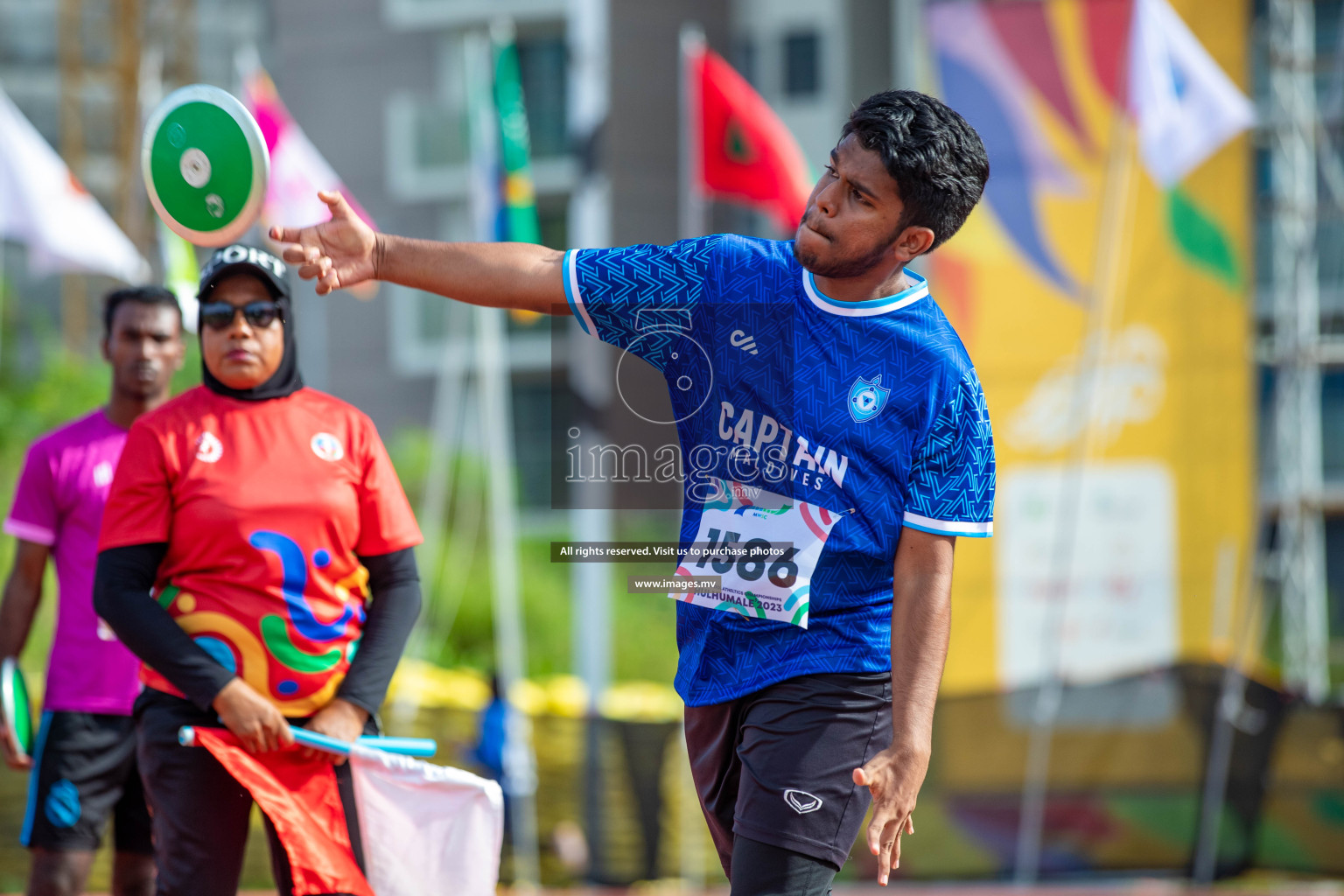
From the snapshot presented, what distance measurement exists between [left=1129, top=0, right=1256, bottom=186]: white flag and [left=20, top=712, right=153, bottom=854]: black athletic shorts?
7.47 m

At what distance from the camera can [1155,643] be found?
406 inches

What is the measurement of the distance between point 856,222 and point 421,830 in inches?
65.3

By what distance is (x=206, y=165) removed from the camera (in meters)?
2.89

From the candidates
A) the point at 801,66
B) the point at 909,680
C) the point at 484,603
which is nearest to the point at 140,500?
the point at 909,680

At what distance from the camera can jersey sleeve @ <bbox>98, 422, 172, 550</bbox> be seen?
3076 mm

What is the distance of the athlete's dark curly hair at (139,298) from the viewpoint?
14.0 ft

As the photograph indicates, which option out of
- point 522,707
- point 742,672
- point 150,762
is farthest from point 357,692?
point 522,707

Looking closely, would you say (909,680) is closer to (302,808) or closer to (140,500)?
(302,808)

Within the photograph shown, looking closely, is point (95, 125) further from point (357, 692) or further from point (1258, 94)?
point (357, 692)

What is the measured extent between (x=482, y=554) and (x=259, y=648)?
1914cm

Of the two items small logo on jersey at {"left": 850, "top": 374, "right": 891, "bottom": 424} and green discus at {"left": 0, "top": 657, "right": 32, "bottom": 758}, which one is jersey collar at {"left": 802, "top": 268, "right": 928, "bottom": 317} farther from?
green discus at {"left": 0, "top": 657, "right": 32, "bottom": 758}

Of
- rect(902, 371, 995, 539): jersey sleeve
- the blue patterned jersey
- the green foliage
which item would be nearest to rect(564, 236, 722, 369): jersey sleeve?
the blue patterned jersey

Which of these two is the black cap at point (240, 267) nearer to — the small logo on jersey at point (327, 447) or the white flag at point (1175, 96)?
the small logo on jersey at point (327, 447)

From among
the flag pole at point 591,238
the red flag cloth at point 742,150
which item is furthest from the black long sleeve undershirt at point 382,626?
the red flag cloth at point 742,150
